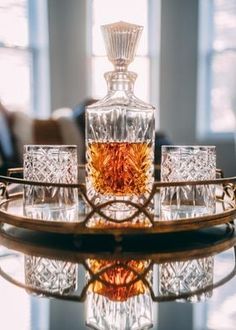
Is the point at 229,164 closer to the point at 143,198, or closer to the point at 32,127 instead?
the point at 32,127

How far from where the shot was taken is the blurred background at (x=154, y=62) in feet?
11.2

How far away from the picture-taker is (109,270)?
448 millimetres

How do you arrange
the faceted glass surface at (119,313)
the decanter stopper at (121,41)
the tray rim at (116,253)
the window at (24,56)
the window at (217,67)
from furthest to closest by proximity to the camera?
the window at (217,67)
the window at (24,56)
the decanter stopper at (121,41)
the tray rim at (116,253)
the faceted glass surface at (119,313)

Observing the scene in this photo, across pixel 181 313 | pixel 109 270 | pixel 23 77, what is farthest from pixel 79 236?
pixel 23 77

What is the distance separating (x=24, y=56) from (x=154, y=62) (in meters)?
0.97

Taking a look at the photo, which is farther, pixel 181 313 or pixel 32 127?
pixel 32 127

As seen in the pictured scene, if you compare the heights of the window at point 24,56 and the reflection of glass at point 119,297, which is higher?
the window at point 24,56

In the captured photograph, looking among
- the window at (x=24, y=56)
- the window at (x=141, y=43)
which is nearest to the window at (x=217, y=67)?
the window at (x=141, y=43)

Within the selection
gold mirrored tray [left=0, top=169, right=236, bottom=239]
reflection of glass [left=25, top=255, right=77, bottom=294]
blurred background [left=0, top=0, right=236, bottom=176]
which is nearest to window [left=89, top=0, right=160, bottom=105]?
blurred background [left=0, top=0, right=236, bottom=176]

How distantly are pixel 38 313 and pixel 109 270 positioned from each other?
11cm

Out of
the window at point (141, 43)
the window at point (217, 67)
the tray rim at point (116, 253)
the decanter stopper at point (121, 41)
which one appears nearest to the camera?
the tray rim at point (116, 253)

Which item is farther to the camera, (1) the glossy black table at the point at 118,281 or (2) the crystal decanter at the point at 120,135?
(2) the crystal decanter at the point at 120,135

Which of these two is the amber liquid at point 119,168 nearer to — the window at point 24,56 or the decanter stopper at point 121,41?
the decanter stopper at point 121,41

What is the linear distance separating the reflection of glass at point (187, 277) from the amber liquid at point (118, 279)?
2cm
